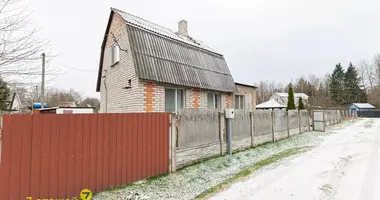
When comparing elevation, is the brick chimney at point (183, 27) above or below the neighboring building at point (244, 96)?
above

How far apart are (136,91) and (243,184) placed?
191 inches

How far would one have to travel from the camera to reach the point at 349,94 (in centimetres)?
5559

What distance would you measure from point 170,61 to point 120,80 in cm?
228

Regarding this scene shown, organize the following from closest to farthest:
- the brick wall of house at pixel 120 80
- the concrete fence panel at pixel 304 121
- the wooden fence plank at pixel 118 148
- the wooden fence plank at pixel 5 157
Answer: the wooden fence plank at pixel 5 157
the wooden fence plank at pixel 118 148
the brick wall of house at pixel 120 80
the concrete fence panel at pixel 304 121

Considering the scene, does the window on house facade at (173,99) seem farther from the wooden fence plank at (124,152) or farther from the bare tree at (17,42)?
the bare tree at (17,42)

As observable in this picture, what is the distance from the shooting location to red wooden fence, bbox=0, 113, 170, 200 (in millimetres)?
2990

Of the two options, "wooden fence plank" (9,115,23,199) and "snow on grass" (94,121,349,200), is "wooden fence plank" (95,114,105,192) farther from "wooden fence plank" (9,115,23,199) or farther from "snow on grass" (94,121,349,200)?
"wooden fence plank" (9,115,23,199)

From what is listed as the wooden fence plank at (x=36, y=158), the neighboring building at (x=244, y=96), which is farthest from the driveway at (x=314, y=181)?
the neighboring building at (x=244, y=96)

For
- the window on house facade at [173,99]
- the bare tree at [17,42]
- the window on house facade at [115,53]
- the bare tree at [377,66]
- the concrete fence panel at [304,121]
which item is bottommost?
the concrete fence panel at [304,121]

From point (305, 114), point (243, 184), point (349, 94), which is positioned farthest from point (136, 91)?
point (349, 94)

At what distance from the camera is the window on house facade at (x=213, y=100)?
10.1m

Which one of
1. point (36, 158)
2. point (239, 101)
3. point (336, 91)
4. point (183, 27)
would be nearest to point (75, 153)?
point (36, 158)

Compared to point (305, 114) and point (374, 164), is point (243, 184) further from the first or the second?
point (305, 114)

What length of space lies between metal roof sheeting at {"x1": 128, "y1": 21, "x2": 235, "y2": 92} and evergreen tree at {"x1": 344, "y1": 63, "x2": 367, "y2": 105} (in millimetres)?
60254
